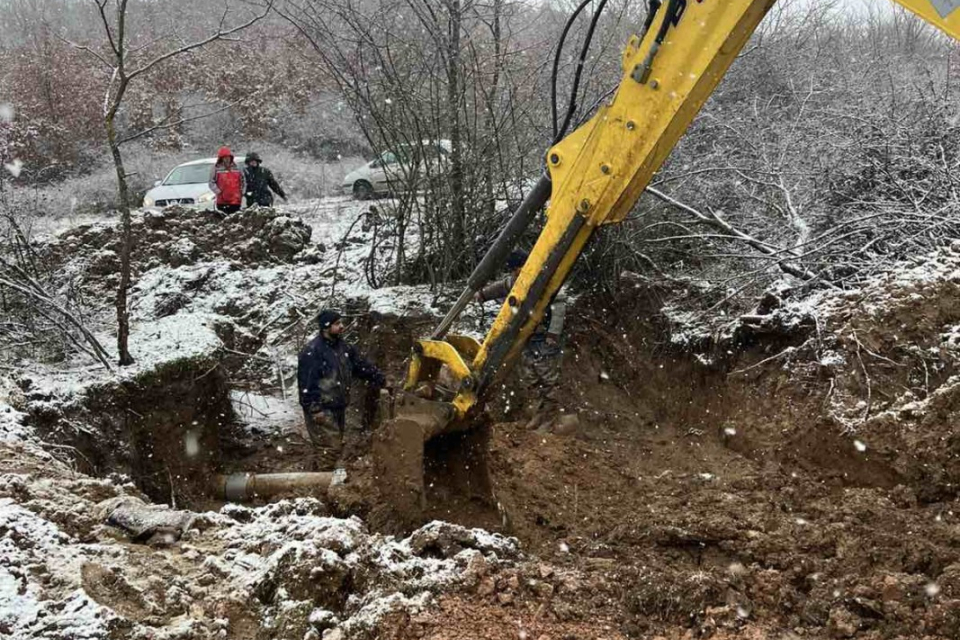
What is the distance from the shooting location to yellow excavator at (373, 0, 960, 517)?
3477mm

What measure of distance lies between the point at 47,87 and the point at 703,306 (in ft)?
72.9

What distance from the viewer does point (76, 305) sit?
8070mm

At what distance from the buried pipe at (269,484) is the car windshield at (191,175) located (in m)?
10.7

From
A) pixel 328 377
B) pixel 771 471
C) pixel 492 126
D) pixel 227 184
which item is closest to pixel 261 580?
pixel 328 377

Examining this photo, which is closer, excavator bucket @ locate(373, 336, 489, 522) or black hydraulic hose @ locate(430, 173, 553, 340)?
black hydraulic hose @ locate(430, 173, 553, 340)

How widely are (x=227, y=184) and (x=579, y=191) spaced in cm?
890

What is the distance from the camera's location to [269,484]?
6.30 meters

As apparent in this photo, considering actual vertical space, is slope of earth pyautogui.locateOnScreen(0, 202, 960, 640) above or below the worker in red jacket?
below

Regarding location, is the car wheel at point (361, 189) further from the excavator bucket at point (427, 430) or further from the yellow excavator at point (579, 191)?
the yellow excavator at point (579, 191)

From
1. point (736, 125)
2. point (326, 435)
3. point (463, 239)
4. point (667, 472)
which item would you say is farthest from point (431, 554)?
point (736, 125)

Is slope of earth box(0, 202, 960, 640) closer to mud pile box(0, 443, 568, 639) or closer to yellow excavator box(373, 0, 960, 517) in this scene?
mud pile box(0, 443, 568, 639)

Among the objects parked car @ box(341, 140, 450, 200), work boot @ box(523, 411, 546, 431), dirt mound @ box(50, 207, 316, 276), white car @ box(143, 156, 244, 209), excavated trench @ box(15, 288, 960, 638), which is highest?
parked car @ box(341, 140, 450, 200)

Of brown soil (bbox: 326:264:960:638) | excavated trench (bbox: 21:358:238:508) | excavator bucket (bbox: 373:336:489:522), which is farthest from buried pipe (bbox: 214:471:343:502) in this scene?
brown soil (bbox: 326:264:960:638)

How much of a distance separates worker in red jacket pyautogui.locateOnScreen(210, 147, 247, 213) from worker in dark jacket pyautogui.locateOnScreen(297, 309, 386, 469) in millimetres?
5550
